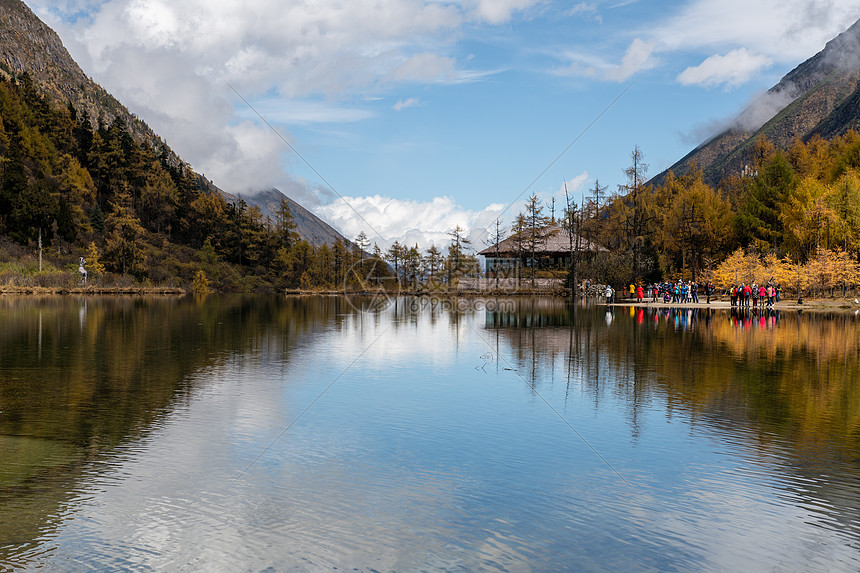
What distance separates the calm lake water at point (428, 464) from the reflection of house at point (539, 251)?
231ft

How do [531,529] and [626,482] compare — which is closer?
[531,529]

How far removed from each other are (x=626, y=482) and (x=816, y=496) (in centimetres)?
215

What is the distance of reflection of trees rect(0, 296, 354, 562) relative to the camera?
8016 mm

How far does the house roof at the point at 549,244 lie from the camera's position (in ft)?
291

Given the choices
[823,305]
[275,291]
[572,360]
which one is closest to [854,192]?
[823,305]

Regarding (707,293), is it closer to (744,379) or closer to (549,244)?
(549,244)

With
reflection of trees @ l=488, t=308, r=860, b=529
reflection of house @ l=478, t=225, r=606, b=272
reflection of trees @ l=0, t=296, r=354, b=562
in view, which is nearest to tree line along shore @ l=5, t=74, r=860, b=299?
reflection of house @ l=478, t=225, r=606, b=272

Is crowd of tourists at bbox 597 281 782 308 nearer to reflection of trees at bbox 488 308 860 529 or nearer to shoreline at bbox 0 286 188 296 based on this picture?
reflection of trees at bbox 488 308 860 529

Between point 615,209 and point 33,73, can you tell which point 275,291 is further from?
point 33,73

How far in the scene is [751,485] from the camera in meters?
8.10

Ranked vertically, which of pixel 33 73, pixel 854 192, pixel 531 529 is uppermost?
pixel 33 73

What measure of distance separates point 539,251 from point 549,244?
230cm

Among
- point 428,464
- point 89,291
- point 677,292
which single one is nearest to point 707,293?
point 677,292

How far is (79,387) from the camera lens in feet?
46.6
